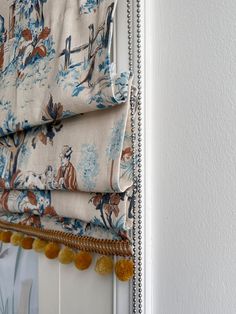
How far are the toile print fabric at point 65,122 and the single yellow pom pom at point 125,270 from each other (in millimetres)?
40

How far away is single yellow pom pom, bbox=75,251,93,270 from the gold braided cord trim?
0.05 ft

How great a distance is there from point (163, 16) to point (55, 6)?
0.76 ft

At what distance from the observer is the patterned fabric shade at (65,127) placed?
49 cm

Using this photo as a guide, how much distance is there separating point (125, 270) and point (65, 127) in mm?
272

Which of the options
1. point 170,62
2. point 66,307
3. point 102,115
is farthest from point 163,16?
point 66,307

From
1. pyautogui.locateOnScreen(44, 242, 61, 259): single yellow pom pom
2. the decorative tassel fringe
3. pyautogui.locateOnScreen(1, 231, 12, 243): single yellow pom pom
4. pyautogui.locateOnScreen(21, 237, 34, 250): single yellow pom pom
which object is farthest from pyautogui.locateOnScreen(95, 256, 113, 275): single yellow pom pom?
pyautogui.locateOnScreen(1, 231, 12, 243): single yellow pom pom

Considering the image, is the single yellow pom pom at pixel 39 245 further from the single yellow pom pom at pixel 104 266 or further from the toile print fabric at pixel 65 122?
the single yellow pom pom at pixel 104 266

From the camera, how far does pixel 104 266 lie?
0.53 metres

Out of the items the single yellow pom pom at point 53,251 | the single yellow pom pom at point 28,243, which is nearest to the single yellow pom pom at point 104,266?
the single yellow pom pom at point 53,251

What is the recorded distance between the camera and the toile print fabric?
0.49 meters

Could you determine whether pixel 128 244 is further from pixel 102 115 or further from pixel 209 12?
pixel 209 12

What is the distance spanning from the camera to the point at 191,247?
0.45 meters

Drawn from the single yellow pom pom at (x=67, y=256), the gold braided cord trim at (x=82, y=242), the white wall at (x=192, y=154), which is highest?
the white wall at (x=192, y=154)

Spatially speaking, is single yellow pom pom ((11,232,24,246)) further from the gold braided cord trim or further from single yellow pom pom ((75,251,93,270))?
single yellow pom pom ((75,251,93,270))
